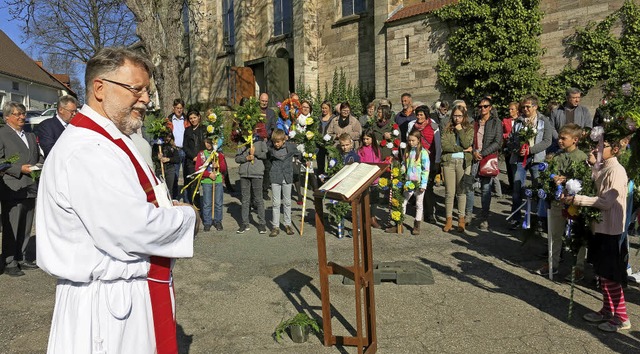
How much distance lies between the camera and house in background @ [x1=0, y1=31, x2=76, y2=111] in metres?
35.2

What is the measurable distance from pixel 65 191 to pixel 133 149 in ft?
1.21

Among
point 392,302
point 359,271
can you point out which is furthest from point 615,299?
point 359,271

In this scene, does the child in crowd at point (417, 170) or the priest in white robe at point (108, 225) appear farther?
the child in crowd at point (417, 170)

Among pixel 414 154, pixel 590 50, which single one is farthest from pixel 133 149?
pixel 590 50

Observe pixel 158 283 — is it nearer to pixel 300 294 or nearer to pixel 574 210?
pixel 300 294

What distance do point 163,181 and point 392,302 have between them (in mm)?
3260

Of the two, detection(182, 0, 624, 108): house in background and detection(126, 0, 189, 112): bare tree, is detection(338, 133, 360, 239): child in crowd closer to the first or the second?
detection(126, 0, 189, 112): bare tree

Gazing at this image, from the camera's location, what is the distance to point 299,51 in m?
22.5

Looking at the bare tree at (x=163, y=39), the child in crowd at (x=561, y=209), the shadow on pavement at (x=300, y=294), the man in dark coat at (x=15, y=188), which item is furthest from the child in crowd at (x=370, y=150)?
the bare tree at (x=163, y=39)

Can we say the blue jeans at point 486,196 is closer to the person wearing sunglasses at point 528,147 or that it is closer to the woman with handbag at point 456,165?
the woman with handbag at point 456,165

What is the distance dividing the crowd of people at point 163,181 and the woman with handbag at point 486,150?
23 millimetres

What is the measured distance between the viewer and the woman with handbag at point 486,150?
8047mm

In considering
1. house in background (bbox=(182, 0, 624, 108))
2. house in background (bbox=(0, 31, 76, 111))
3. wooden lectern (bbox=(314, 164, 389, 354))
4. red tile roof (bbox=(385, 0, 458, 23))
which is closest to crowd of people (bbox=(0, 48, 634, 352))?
wooden lectern (bbox=(314, 164, 389, 354))

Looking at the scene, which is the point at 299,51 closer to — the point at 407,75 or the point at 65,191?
the point at 407,75
